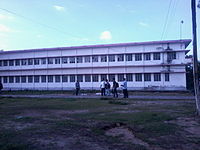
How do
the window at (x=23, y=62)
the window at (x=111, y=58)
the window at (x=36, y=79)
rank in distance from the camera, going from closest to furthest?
the window at (x=111, y=58) < the window at (x=36, y=79) < the window at (x=23, y=62)

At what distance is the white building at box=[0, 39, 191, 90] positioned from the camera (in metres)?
33.8

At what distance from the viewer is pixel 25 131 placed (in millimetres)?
5871

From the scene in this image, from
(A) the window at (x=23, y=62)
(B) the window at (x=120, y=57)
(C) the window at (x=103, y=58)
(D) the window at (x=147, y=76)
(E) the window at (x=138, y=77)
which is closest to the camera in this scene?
(D) the window at (x=147, y=76)

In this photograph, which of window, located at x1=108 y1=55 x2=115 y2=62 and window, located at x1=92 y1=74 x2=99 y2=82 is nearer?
window, located at x1=108 y1=55 x2=115 y2=62

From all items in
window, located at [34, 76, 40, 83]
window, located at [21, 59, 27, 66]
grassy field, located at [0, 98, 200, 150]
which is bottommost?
grassy field, located at [0, 98, 200, 150]

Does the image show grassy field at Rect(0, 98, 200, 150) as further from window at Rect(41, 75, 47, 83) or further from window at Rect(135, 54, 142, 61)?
window at Rect(41, 75, 47, 83)

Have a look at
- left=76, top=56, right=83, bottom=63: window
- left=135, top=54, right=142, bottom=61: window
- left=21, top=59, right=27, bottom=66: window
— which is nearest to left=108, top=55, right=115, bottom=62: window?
left=135, top=54, right=142, bottom=61: window

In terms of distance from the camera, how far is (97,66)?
36.8 metres

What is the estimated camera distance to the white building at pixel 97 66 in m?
33.8

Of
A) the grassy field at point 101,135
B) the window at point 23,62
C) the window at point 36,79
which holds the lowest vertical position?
the grassy field at point 101,135

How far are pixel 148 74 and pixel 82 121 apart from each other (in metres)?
29.3

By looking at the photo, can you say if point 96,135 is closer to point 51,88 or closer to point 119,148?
point 119,148

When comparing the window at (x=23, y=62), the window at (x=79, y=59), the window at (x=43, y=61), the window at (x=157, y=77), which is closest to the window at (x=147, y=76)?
the window at (x=157, y=77)

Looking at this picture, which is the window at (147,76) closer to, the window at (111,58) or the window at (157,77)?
the window at (157,77)
